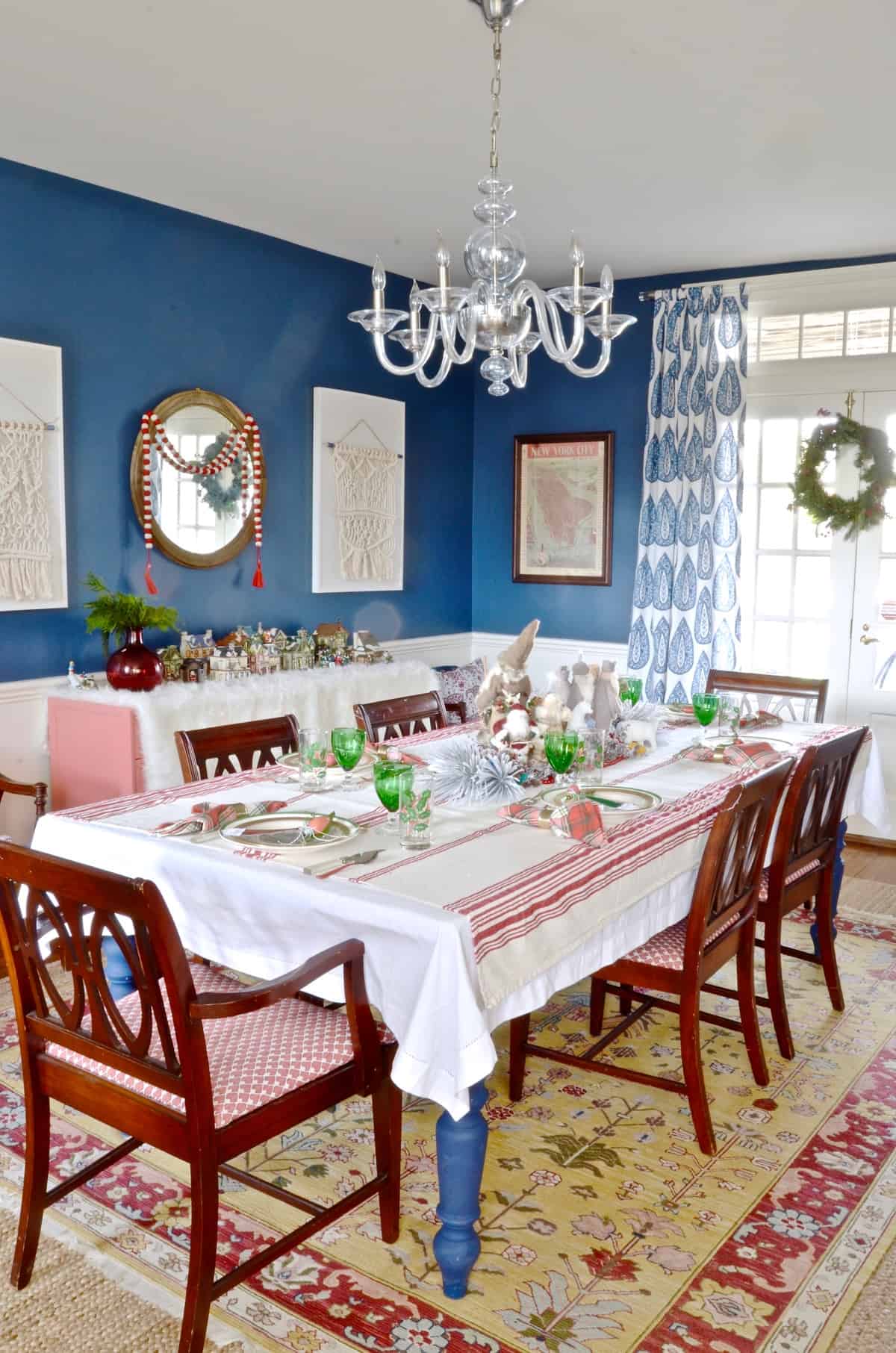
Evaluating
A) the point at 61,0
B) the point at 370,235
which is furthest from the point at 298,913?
the point at 370,235

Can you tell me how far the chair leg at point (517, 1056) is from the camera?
9.11 ft

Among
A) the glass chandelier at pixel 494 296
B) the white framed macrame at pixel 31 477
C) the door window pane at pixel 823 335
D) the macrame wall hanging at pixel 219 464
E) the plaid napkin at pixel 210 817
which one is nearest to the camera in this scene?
the plaid napkin at pixel 210 817

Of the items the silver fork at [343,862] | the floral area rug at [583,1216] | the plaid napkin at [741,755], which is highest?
the plaid napkin at [741,755]

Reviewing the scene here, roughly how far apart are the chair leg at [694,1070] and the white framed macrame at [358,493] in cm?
343

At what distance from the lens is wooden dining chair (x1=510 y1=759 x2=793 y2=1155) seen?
247 centimetres

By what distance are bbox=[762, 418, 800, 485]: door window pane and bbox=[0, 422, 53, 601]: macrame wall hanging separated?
3.48 meters

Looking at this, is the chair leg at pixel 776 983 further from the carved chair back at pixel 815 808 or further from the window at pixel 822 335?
the window at pixel 822 335

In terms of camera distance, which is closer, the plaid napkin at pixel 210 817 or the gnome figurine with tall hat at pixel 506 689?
the plaid napkin at pixel 210 817

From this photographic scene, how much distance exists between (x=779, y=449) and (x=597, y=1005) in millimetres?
3464

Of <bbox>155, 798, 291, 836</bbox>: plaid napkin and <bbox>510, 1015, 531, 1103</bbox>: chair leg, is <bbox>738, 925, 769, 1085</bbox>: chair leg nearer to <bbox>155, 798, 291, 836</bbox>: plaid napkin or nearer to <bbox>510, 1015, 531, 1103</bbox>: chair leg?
<bbox>510, 1015, 531, 1103</bbox>: chair leg

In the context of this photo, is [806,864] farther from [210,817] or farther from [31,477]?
[31,477]

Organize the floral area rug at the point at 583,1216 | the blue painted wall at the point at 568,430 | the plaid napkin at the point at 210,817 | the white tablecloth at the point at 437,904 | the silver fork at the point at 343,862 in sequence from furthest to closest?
the blue painted wall at the point at 568,430 → the plaid napkin at the point at 210,817 → the silver fork at the point at 343,862 → the floral area rug at the point at 583,1216 → the white tablecloth at the point at 437,904

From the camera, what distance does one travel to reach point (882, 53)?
3098 mm

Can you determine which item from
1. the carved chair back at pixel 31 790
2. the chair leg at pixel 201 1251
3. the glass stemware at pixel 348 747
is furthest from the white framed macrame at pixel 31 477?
the chair leg at pixel 201 1251
